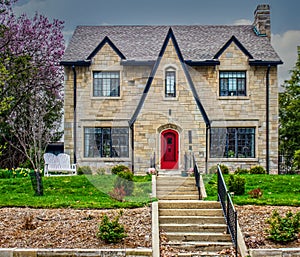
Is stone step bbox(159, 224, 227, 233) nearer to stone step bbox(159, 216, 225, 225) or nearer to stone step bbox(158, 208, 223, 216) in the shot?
stone step bbox(159, 216, 225, 225)

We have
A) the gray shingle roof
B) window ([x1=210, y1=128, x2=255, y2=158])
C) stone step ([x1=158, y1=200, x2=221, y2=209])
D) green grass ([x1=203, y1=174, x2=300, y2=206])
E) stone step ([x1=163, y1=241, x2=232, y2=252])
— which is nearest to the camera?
stone step ([x1=163, y1=241, x2=232, y2=252])

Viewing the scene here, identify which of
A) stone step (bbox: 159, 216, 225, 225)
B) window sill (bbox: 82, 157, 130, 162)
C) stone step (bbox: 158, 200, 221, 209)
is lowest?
stone step (bbox: 159, 216, 225, 225)

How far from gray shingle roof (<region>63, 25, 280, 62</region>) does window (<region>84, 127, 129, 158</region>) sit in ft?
12.6

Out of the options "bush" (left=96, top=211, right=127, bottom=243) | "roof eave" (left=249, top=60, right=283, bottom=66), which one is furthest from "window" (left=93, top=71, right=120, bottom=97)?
"bush" (left=96, top=211, right=127, bottom=243)

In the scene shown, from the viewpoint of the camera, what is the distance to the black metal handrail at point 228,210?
12039mm

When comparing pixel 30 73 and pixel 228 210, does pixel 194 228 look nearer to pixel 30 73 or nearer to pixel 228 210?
pixel 228 210

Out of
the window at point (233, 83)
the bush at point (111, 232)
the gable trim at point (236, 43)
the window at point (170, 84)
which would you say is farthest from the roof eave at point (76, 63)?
the bush at point (111, 232)

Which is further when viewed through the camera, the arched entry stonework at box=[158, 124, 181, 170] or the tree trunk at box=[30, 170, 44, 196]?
the arched entry stonework at box=[158, 124, 181, 170]

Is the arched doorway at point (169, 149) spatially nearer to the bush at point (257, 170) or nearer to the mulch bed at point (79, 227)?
the bush at point (257, 170)

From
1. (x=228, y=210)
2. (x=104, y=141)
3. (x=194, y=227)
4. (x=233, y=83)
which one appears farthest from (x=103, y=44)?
(x=228, y=210)

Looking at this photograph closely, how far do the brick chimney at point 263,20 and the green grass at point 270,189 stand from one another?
11.5 m

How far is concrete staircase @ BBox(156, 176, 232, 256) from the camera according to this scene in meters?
12.5

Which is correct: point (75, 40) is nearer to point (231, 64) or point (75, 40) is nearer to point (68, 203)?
point (231, 64)

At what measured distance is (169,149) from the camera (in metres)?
25.6
